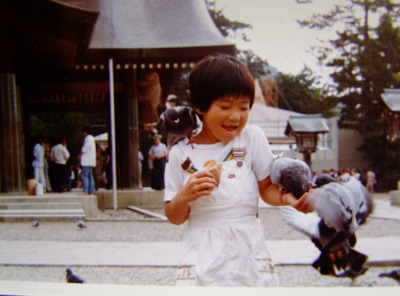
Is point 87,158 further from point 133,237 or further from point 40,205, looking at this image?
point 133,237

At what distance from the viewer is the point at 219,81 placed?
1.13 metres

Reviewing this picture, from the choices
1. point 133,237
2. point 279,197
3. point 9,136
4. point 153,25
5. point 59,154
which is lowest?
point 133,237

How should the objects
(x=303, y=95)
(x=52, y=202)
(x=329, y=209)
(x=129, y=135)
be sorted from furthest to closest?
(x=129, y=135)
(x=52, y=202)
(x=303, y=95)
(x=329, y=209)

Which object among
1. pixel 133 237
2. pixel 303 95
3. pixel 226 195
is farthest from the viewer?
pixel 133 237

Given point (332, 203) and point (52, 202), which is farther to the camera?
point (52, 202)

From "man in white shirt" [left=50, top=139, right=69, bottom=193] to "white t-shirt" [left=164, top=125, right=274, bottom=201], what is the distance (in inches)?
193

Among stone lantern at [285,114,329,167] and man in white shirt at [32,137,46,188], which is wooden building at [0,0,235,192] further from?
stone lantern at [285,114,329,167]

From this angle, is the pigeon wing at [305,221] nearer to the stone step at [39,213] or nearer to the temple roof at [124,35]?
the stone step at [39,213]

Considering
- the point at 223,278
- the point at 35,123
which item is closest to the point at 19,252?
the point at 223,278

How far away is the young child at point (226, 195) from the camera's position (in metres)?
1.13

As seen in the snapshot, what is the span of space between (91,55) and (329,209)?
6.54m

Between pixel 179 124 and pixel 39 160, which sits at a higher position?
pixel 179 124

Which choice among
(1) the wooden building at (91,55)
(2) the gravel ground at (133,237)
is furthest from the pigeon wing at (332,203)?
(1) the wooden building at (91,55)

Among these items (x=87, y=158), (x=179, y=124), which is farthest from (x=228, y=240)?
(x=87, y=158)
